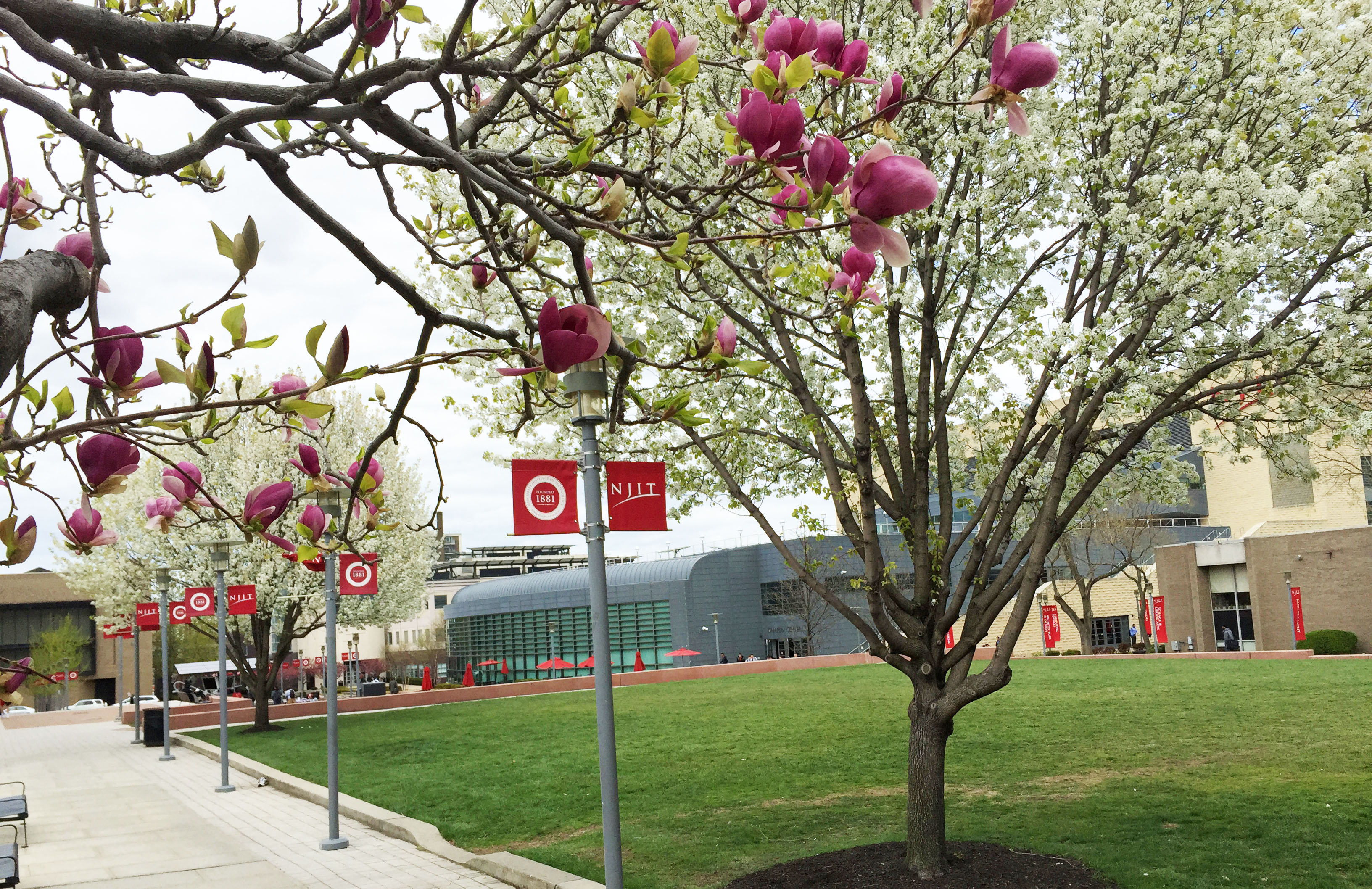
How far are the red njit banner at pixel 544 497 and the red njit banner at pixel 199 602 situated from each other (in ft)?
45.8

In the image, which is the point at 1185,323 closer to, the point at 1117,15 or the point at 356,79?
the point at 1117,15

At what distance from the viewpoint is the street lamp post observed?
4.91 m

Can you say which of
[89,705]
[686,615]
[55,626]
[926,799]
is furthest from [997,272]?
[55,626]

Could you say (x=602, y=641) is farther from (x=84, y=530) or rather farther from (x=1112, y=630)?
(x=1112, y=630)

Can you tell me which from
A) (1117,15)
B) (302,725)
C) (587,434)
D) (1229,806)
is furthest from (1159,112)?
(302,725)

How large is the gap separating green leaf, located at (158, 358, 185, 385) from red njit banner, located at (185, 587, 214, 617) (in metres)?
17.3

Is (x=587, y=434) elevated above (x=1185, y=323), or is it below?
below

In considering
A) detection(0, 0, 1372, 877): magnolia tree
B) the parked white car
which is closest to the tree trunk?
detection(0, 0, 1372, 877): magnolia tree

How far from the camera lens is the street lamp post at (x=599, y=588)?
→ 491 cm

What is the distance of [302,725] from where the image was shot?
91.8 feet

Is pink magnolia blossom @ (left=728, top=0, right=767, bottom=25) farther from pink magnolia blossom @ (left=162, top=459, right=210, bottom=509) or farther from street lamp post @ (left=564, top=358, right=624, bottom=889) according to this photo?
street lamp post @ (left=564, top=358, right=624, bottom=889)

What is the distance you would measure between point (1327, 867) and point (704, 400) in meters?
5.82

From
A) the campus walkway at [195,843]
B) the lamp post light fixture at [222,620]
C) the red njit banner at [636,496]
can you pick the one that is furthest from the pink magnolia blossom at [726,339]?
the lamp post light fixture at [222,620]

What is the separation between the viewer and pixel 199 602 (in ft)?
57.3
